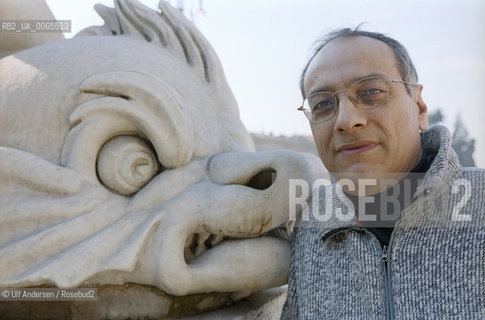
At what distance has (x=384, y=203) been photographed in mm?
1128

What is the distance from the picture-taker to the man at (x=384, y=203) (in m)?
1.00

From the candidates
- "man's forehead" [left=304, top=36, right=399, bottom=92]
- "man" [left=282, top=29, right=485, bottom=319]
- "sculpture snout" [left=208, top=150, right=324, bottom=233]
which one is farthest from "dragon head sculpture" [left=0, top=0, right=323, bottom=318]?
"man's forehead" [left=304, top=36, right=399, bottom=92]

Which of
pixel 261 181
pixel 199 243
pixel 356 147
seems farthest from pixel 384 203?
pixel 199 243

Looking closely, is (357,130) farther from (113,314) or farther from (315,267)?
(113,314)

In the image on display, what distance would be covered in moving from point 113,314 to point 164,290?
19 centimetres

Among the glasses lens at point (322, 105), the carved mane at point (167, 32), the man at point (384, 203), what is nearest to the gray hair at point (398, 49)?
the man at point (384, 203)

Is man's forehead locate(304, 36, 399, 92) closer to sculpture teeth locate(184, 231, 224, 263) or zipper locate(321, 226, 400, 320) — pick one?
zipper locate(321, 226, 400, 320)

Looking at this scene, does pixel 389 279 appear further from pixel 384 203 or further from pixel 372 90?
pixel 372 90

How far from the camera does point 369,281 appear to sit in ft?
3.48

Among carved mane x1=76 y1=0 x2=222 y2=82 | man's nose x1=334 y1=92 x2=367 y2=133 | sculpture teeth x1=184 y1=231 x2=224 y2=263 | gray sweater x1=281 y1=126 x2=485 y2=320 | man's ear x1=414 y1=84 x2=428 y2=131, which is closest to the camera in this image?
gray sweater x1=281 y1=126 x2=485 y2=320

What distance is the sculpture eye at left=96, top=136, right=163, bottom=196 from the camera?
1299 millimetres

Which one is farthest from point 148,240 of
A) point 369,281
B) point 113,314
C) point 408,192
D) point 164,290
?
point 408,192

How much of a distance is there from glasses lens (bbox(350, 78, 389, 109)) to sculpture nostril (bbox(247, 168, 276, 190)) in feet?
Result: 1.28

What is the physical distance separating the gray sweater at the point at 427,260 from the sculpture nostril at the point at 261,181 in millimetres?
295
